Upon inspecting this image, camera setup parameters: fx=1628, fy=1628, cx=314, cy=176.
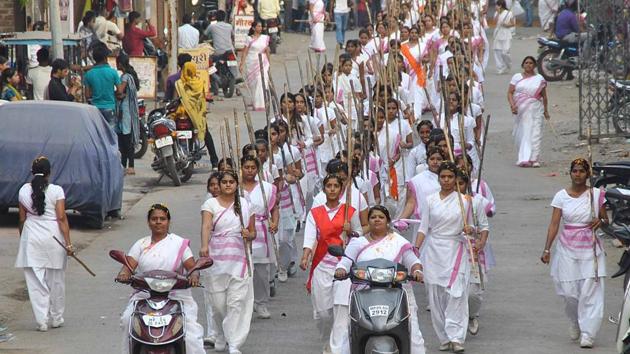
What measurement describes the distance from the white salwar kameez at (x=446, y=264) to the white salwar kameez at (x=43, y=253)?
291 cm

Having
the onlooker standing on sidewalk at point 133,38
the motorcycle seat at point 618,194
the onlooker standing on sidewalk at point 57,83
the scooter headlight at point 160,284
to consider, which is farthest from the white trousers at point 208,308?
the onlooker standing on sidewalk at point 133,38

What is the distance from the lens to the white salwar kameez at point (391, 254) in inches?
430

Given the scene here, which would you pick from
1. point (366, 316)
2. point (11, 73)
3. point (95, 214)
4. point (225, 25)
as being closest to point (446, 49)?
point (225, 25)

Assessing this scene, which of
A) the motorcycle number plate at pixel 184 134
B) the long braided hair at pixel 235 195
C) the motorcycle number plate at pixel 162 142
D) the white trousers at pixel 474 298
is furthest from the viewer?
the motorcycle number plate at pixel 184 134

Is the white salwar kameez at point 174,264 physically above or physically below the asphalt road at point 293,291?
above

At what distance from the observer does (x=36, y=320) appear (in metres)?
12.9

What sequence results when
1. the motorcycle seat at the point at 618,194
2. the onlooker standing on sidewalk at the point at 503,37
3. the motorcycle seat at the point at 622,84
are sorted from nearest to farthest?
the motorcycle seat at the point at 618,194, the motorcycle seat at the point at 622,84, the onlooker standing on sidewalk at the point at 503,37

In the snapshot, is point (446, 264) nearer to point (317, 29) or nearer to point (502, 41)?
point (502, 41)

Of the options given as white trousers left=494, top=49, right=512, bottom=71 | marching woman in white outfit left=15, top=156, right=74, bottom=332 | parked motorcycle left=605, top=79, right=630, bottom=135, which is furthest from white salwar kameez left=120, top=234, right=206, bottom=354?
white trousers left=494, top=49, right=512, bottom=71

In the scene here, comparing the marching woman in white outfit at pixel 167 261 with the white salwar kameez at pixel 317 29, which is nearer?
the marching woman in white outfit at pixel 167 261

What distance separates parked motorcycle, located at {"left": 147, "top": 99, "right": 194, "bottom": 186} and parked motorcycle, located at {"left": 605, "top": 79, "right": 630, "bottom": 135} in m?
6.16

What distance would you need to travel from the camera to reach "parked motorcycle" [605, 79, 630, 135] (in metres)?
23.0

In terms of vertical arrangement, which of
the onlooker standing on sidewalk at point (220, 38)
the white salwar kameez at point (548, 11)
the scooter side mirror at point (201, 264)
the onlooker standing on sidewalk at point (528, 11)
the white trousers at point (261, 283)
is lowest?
the onlooker standing on sidewalk at point (528, 11)

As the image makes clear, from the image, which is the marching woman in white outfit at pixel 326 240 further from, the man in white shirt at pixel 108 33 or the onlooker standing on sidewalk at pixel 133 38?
the onlooker standing on sidewalk at pixel 133 38
